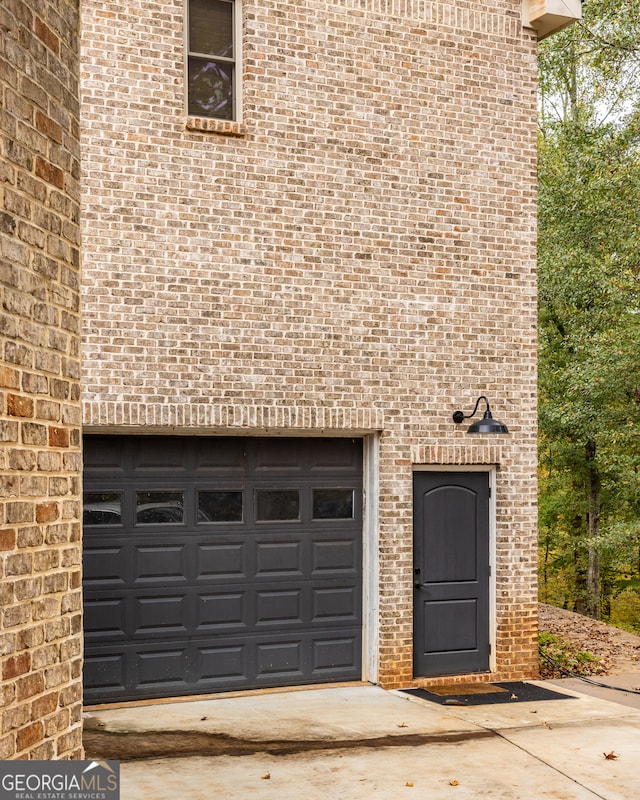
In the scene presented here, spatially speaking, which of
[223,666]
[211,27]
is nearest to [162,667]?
[223,666]

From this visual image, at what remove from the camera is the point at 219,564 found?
30.4 feet

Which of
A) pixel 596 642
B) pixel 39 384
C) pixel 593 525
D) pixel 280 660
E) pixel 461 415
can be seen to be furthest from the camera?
pixel 593 525

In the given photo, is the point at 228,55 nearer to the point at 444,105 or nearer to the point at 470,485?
the point at 444,105

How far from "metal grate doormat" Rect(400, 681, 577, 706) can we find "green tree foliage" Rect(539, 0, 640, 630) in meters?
7.03

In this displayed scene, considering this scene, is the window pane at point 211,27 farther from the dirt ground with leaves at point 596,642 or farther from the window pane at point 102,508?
the dirt ground with leaves at point 596,642

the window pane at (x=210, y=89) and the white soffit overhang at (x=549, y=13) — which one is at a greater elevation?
the white soffit overhang at (x=549, y=13)

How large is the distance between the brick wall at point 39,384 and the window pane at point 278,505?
5803 millimetres

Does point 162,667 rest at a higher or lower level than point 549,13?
lower

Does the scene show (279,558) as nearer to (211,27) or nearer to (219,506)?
(219,506)

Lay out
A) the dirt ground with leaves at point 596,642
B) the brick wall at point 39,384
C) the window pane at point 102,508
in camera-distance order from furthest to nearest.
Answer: the dirt ground with leaves at point 596,642
the window pane at point 102,508
the brick wall at point 39,384

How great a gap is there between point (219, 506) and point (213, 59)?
4.42m

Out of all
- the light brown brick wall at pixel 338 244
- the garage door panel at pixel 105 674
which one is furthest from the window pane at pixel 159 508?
the garage door panel at pixel 105 674

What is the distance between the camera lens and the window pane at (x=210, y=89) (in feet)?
30.1

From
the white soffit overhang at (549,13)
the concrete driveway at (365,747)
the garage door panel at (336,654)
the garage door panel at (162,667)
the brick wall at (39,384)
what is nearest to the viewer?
the brick wall at (39,384)
